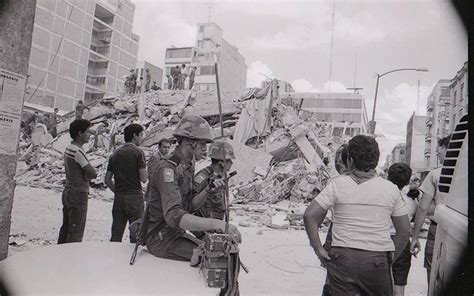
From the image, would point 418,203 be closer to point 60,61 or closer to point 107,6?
point 60,61

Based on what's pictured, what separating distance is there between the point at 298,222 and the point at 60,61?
35.1 m

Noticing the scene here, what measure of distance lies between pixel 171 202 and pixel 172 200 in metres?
0.01

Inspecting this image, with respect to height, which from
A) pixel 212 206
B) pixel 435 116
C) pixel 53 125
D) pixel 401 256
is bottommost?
pixel 401 256

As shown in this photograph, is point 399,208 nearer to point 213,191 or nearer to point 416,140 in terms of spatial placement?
point 213,191

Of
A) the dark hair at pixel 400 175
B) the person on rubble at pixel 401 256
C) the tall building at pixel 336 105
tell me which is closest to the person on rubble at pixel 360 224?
the person on rubble at pixel 401 256

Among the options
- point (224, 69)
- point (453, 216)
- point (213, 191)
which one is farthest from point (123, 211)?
point (224, 69)

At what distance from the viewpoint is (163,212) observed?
2094 mm

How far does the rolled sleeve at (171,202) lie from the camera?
205 centimetres

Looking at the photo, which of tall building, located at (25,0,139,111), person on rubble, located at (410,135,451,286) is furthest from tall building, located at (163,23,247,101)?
person on rubble, located at (410,135,451,286)

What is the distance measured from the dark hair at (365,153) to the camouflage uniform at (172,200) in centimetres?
93

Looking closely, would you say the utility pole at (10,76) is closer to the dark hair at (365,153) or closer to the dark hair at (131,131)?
the dark hair at (131,131)

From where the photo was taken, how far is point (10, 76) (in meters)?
2.90

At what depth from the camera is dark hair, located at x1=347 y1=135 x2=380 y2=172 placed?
2.25 metres

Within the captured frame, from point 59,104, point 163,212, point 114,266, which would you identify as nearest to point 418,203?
point 163,212
